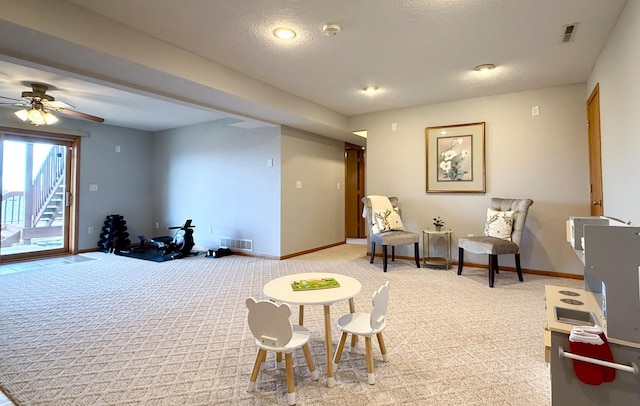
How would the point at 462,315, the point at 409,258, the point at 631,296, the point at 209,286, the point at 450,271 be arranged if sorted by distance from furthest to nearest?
the point at 409,258 < the point at 450,271 < the point at 209,286 < the point at 462,315 < the point at 631,296

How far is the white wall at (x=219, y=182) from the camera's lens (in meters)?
5.34

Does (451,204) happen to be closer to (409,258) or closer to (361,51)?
(409,258)

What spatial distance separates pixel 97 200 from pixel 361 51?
575 cm

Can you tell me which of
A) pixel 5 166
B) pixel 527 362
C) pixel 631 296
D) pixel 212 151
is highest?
pixel 212 151

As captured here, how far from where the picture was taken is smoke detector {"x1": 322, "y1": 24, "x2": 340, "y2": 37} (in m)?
2.62

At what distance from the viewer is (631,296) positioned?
1.20m

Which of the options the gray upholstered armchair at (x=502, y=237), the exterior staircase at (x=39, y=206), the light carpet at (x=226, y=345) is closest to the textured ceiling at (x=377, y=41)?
the gray upholstered armchair at (x=502, y=237)

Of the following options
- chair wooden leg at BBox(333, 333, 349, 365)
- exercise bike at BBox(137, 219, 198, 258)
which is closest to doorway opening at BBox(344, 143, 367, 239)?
exercise bike at BBox(137, 219, 198, 258)

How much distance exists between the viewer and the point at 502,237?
3992mm

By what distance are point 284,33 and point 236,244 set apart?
3877 millimetres

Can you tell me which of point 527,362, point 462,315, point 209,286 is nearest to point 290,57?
point 209,286

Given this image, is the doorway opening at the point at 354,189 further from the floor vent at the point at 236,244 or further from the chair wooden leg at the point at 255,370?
the chair wooden leg at the point at 255,370

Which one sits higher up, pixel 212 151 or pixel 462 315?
pixel 212 151

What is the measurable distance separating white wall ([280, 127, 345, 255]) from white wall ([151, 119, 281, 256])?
20 centimetres
